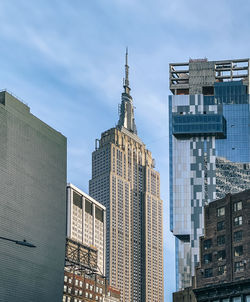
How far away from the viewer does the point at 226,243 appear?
129375 millimetres

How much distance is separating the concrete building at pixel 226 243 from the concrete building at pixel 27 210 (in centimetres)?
5567

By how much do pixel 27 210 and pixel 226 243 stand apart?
68.2 m

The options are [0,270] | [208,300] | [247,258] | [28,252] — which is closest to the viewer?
[208,300]

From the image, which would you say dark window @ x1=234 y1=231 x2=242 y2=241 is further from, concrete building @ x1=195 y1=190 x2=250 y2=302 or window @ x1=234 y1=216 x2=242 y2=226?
window @ x1=234 y1=216 x2=242 y2=226

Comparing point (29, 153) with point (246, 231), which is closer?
point (246, 231)

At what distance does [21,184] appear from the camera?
18100cm

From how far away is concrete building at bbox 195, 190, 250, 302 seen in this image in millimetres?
126875

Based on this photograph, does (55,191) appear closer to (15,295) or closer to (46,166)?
(46,166)

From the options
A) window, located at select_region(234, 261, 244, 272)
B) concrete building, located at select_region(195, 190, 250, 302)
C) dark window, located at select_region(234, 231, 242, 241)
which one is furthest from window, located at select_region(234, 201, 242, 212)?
window, located at select_region(234, 261, 244, 272)

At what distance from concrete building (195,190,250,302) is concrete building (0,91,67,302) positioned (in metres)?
55.7

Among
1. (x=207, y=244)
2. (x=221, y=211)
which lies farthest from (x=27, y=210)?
(x=221, y=211)

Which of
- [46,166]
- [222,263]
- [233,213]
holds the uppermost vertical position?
[46,166]

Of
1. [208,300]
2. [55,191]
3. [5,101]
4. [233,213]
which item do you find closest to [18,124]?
[5,101]

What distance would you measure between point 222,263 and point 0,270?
198 ft
